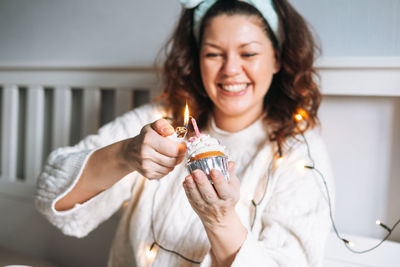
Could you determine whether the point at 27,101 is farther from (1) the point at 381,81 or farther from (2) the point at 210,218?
(1) the point at 381,81

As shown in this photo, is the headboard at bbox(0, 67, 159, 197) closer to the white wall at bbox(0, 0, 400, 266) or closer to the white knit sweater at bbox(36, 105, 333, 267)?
the white wall at bbox(0, 0, 400, 266)

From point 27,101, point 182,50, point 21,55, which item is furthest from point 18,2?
point 182,50

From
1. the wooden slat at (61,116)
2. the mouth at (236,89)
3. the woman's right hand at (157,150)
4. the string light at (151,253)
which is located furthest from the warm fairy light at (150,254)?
the wooden slat at (61,116)

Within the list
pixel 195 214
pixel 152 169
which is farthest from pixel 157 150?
pixel 195 214

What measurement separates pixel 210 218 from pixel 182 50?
0.54 metres

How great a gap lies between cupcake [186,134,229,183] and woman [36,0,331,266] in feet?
0.30

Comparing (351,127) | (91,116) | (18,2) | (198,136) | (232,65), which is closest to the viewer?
(198,136)

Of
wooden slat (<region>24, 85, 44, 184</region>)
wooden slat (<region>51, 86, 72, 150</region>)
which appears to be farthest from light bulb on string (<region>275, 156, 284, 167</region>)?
wooden slat (<region>24, 85, 44, 184</region>)

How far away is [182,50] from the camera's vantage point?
3.25 ft

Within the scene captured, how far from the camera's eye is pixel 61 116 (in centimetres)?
134

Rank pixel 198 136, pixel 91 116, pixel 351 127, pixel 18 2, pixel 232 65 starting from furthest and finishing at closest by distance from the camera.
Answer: pixel 18 2, pixel 91 116, pixel 351 127, pixel 232 65, pixel 198 136

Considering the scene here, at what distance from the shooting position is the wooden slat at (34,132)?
54.5 inches

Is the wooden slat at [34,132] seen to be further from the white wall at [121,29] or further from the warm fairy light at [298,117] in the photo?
the warm fairy light at [298,117]

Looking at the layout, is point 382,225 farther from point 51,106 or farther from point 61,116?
point 51,106
